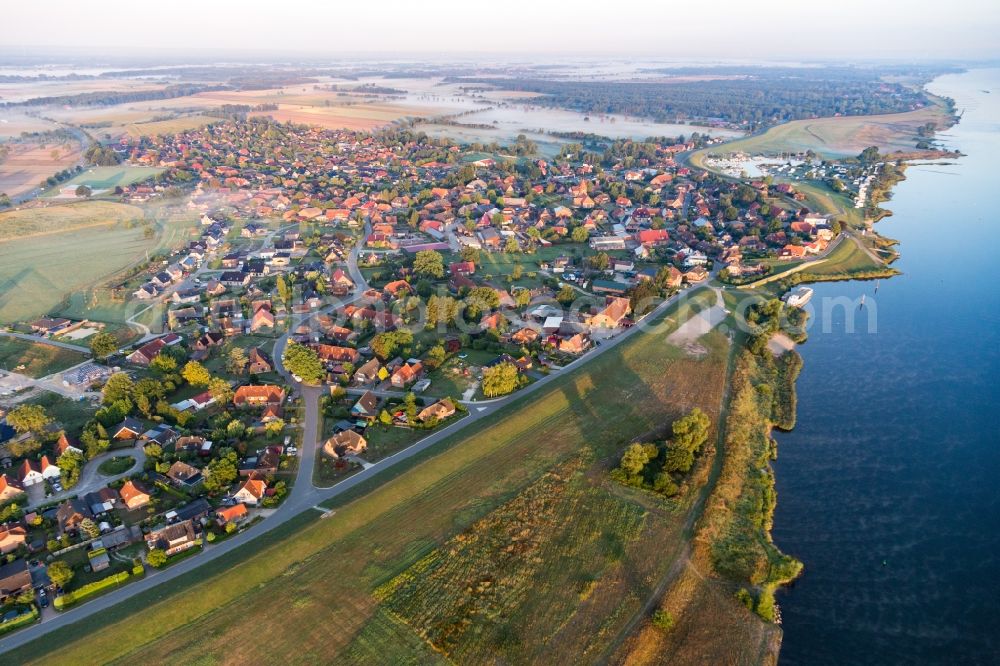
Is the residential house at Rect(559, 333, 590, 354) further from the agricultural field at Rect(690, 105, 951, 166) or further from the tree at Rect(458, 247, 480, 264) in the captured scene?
the agricultural field at Rect(690, 105, 951, 166)

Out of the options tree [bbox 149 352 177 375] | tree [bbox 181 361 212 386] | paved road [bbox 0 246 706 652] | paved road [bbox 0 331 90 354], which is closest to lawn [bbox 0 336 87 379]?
paved road [bbox 0 331 90 354]

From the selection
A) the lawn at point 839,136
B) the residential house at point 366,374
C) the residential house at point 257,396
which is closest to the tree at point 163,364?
the residential house at point 257,396

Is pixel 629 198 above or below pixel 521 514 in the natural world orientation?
above

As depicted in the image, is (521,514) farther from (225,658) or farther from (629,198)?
(629,198)

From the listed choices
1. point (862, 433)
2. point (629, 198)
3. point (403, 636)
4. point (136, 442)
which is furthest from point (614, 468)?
point (629, 198)

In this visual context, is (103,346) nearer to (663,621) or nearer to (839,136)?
(663,621)

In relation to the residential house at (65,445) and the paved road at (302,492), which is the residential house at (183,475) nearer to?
the paved road at (302,492)
